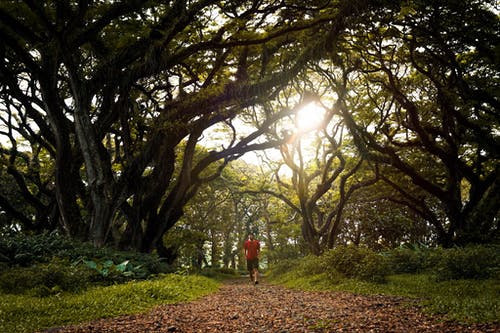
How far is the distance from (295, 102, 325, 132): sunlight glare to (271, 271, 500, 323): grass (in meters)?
8.25

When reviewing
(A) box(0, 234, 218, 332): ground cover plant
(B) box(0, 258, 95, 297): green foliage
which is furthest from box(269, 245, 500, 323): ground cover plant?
(B) box(0, 258, 95, 297): green foliage

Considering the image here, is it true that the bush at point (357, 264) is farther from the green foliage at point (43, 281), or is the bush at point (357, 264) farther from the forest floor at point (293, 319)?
the green foliage at point (43, 281)

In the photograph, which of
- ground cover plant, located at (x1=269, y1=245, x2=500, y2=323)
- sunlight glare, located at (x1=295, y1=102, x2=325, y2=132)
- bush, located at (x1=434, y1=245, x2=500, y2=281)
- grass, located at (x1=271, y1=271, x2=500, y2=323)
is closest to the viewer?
grass, located at (x1=271, y1=271, x2=500, y2=323)

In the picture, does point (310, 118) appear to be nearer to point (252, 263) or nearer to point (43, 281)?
point (252, 263)

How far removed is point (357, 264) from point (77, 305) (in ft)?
22.2

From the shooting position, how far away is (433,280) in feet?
25.9

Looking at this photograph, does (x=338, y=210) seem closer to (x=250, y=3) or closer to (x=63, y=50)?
(x=250, y=3)

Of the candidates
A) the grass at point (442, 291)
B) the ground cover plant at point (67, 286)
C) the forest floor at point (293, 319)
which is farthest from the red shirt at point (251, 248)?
the forest floor at point (293, 319)

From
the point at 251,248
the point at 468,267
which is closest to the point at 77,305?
the point at 468,267

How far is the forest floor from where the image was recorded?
4.45m

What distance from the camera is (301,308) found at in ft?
20.5

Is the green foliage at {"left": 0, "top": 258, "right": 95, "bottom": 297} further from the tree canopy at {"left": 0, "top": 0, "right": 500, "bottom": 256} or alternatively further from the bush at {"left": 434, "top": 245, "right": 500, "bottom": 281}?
the bush at {"left": 434, "top": 245, "right": 500, "bottom": 281}

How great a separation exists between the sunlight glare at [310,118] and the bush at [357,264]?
7.73 metres

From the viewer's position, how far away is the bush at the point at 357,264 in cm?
910
